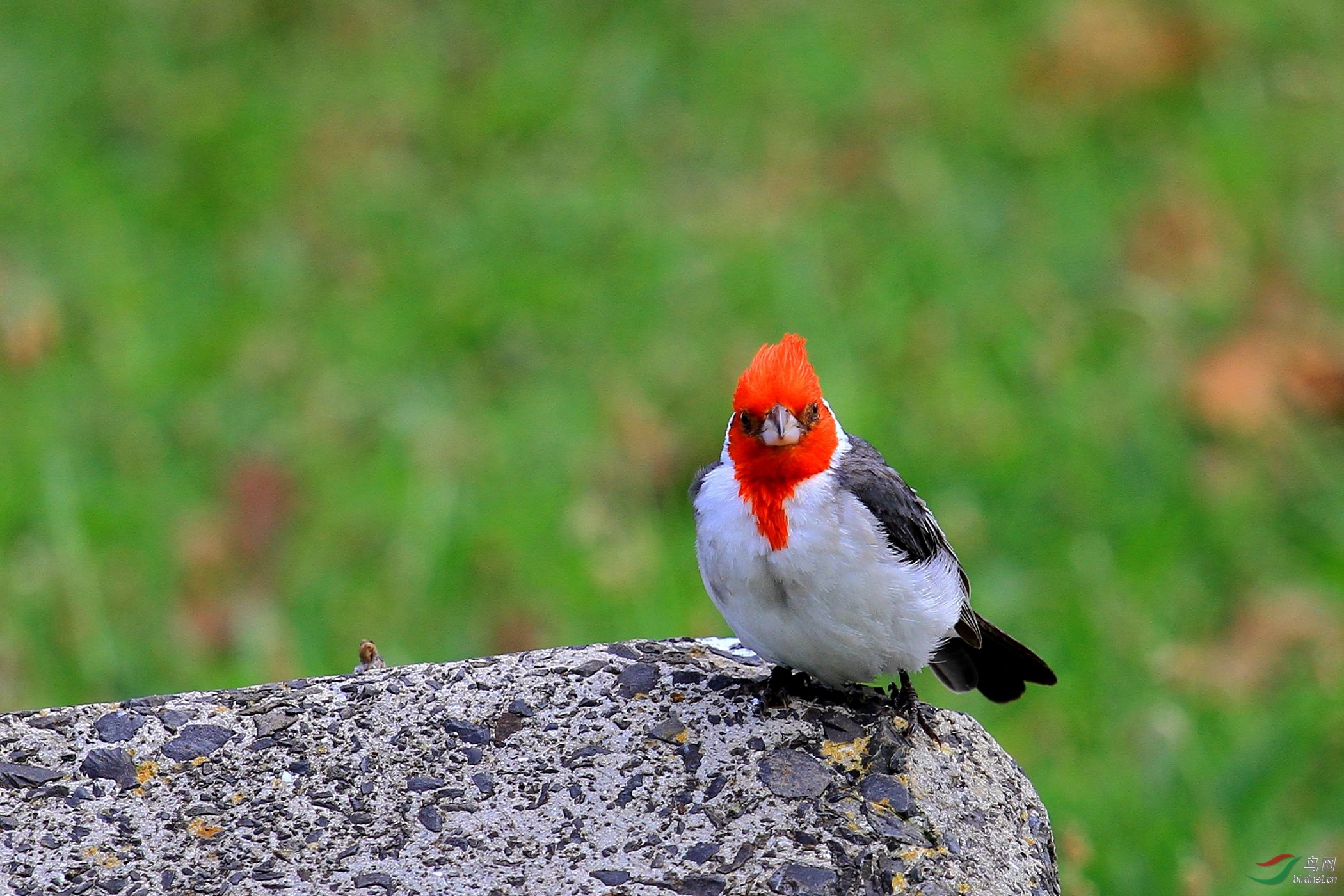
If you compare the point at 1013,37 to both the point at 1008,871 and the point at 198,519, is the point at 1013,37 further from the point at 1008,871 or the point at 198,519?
the point at 1008,871

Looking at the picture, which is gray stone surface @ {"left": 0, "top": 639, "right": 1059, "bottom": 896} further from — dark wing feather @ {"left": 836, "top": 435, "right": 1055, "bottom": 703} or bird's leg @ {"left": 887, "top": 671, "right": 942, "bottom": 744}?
dark wing feather @ {"left": 836, "top": 435, "right": 1055, "bottom": 703}

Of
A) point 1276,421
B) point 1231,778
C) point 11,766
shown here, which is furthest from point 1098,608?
point 11,766

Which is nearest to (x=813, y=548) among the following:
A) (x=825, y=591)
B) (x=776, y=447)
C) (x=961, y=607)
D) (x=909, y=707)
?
(x=825, y=591)

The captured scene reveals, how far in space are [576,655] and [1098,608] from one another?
8.69ft

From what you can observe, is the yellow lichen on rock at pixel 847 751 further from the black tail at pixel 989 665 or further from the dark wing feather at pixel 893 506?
the black tail at pixel 989 665

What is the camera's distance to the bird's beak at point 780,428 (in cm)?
321

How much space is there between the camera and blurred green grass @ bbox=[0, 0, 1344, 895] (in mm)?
5156

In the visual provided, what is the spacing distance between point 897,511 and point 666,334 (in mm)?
3069

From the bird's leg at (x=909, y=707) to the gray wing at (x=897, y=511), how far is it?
25cm

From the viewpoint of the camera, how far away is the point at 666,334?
20.7 ft

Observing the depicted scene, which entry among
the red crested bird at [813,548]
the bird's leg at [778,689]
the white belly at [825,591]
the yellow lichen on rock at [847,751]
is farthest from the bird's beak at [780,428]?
the yellow lichen on rock at [847,751]

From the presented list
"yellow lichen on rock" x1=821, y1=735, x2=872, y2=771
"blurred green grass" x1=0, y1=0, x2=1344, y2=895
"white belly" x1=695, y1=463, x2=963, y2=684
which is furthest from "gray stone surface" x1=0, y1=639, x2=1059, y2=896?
"blurred green grass" x1=0, y1=0, x2=1344, y2=895

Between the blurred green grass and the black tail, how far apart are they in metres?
0.62

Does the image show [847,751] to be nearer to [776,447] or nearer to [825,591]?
[825,591]
